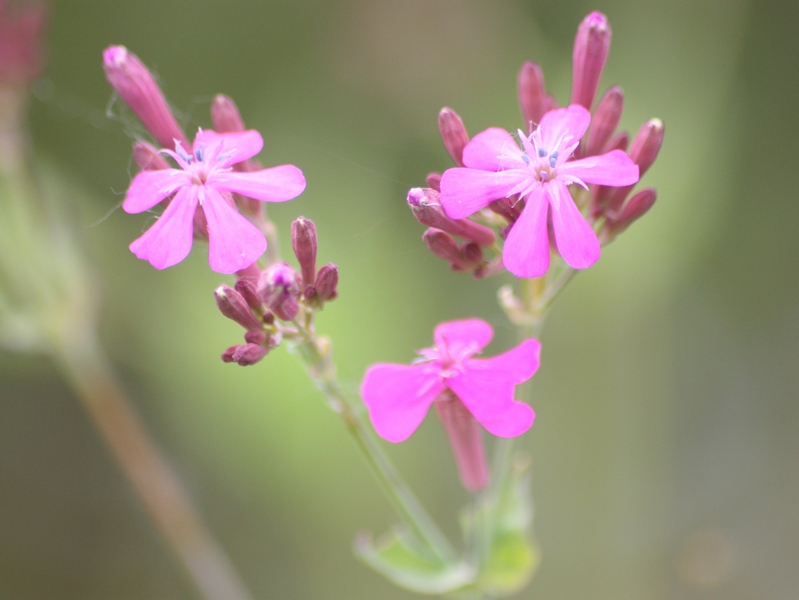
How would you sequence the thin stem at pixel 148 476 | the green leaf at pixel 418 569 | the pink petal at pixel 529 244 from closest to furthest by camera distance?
the pink petal at pixel 529 244
the green leaf at pixel 418 569
the thin stem at pixel 148 476

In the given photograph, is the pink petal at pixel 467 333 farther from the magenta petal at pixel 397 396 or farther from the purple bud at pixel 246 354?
the purple bud at pixel 246 354

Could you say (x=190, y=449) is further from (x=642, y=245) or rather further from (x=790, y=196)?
(x=790, y=196)

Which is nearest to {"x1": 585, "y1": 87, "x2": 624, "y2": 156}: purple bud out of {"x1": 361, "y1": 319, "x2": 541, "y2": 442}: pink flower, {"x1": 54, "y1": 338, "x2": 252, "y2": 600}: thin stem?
{"x1": 361, "y1": 319, "x2": 541, "y2": 442}: pink flower

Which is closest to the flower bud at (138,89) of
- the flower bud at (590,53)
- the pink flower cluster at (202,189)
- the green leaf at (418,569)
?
the pink flower cluster at (202,189)

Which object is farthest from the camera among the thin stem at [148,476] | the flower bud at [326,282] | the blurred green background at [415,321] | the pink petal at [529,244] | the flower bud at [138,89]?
the blurred green background at [415,321]

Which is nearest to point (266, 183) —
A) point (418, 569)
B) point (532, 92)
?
point (532, 92)

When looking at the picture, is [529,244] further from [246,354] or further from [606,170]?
[246,354]

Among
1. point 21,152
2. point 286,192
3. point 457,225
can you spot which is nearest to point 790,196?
point 457,225

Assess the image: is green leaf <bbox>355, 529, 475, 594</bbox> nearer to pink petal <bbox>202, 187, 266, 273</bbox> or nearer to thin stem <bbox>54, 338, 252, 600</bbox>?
pink petal <bbox>202, 187, 266, 273</bbox>

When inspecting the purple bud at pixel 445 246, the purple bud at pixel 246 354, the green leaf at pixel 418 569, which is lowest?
the green leaf at pixel 418 569
